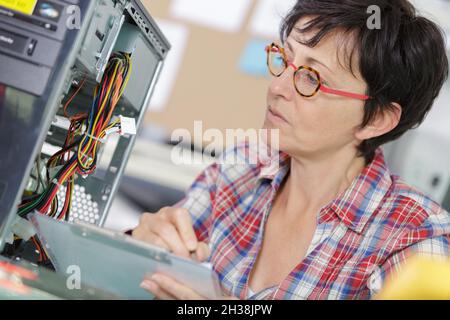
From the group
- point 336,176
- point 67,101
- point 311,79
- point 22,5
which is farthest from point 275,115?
point 22,5

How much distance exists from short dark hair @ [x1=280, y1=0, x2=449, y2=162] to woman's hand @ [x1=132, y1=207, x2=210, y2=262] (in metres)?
0.46

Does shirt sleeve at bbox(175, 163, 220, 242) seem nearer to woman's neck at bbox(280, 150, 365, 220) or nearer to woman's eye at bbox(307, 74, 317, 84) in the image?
woman's neck at bbox(280, 150, 365, 220)

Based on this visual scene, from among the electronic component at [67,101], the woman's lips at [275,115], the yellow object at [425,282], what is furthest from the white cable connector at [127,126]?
the yellow object at [425,282]

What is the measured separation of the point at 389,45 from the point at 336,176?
1.05 ft

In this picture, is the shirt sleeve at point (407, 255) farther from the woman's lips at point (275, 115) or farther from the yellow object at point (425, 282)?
the yellow object at point (425, 282)

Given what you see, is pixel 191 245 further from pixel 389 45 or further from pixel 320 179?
pixel 389 45

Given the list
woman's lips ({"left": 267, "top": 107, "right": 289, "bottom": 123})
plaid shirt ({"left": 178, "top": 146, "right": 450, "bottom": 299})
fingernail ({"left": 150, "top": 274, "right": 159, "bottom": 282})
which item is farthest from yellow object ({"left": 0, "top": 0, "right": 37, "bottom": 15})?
plaid shirt ({"left": 178, "top": 146, "right": 450, "bottom": 299})

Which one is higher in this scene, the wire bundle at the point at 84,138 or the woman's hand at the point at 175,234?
the wire bundle at the point at 84,138

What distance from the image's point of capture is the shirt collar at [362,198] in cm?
130

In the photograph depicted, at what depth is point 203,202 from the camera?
1.56 meters

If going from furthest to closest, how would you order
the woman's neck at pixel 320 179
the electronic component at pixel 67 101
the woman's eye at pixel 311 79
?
the woman's neck at pixel 320 179 < the woman's eye at pixel 311 79 < the electronic component at pixel 67 101

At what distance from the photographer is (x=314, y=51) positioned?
4.26 feet

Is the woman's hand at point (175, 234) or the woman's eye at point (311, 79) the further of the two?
the woman's eye at point (311, 79)

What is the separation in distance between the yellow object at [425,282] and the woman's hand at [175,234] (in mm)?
571
